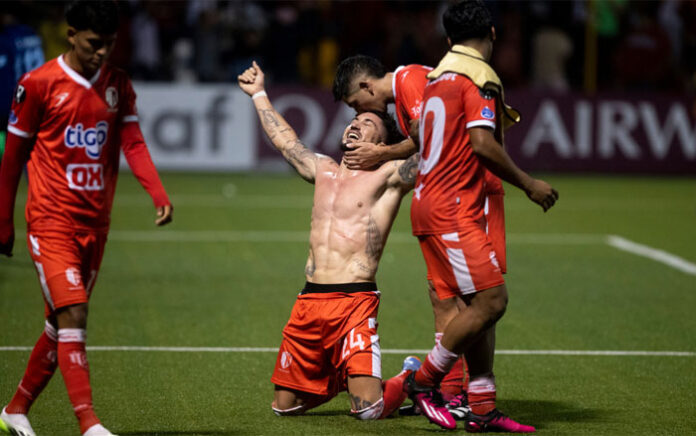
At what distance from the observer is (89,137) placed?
5473 mm

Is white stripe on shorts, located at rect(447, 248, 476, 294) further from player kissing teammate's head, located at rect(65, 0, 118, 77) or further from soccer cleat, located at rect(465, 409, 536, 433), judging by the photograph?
player kissing teammate's head, located at rect(65, 0, 118, 77)

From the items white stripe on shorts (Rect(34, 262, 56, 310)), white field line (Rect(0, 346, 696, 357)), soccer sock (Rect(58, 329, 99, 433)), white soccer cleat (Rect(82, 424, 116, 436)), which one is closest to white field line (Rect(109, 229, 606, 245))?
white field line (Rect(0, 346, 696, 357))

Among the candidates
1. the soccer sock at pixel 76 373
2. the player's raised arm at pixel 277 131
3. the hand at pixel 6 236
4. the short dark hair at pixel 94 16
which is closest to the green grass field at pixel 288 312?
the soccer sock at pixel 76 373

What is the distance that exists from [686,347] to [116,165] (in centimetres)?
436

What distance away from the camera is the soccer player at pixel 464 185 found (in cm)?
548

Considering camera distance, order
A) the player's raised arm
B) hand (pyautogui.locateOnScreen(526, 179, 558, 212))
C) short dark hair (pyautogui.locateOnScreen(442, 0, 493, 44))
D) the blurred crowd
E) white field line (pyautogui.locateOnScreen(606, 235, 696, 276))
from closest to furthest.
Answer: hand (pyautogui.locateOnScreen(526, 179, 558, 212)), short dark hair (pyautogui.locateOnScreen(442, 0, 493, 44)), the player's raised arm, white field line (pyautogui.locateOnScreen(606, 235, 696, 276)), the blurred crowd

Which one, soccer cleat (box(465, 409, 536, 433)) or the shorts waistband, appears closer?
soccer cleat (box(465, 409, 536, 433))

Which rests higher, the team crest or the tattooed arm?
the team crest

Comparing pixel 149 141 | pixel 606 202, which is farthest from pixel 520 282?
pixel 149 141

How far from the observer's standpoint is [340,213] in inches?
251

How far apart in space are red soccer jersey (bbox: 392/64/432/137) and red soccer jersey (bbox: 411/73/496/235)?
64cm

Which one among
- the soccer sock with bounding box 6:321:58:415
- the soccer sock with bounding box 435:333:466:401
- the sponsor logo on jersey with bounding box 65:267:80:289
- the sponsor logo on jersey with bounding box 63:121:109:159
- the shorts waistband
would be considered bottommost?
the soccer sock with bounding box 435:333:466:401

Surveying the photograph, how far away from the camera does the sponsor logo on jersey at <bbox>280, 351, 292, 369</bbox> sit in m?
6.23

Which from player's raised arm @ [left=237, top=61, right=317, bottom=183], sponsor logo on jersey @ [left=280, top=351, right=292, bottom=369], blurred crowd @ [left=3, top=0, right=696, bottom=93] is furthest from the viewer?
blurred crowd @ [left=3, top=0, right=696, bottom=93]
